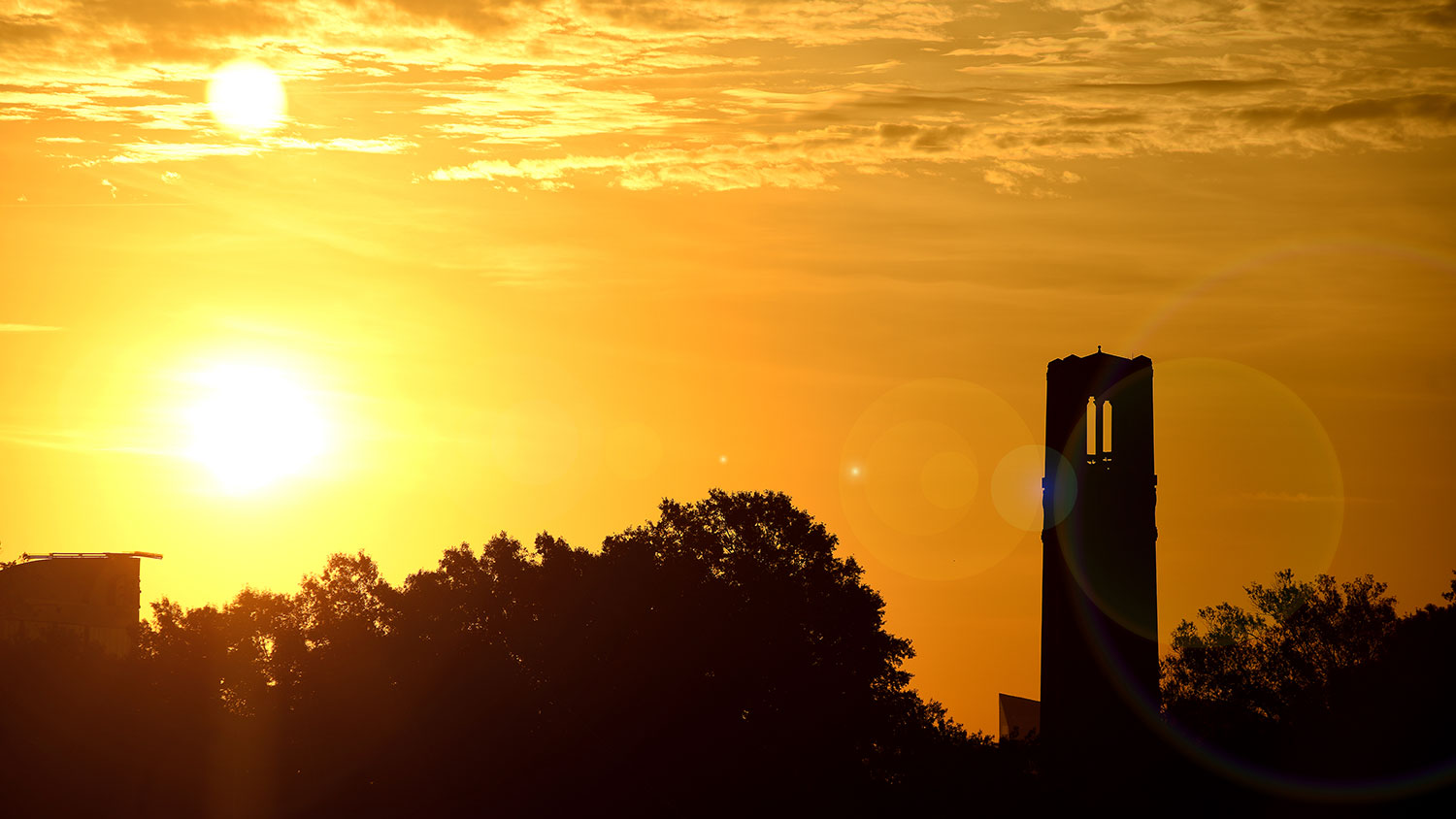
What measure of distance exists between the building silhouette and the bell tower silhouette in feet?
244

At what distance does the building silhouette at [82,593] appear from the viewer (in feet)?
324

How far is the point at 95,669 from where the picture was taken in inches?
2211

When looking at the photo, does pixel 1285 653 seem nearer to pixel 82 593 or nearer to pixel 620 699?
pixel 620 699

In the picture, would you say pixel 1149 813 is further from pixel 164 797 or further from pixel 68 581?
pixel 68 581

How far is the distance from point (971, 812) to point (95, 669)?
35393mm

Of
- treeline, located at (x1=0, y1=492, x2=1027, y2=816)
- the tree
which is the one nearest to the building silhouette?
treeline, located at (x1=0, y1=492, x2=1027, y2=816)

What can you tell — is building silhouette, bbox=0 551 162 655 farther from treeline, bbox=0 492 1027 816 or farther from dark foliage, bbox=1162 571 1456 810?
dark foliage, bbox=1162 571 1456 810

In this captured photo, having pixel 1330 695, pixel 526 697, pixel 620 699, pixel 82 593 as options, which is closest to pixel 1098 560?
pixel 1330 695

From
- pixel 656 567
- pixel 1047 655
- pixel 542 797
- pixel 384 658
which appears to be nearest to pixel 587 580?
pixel 656 567

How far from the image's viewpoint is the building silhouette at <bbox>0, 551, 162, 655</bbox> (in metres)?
98.8

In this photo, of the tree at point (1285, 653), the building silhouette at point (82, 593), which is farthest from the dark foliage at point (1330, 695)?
the building silhouette at point (82, 593)

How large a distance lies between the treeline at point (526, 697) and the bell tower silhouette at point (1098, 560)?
272cm

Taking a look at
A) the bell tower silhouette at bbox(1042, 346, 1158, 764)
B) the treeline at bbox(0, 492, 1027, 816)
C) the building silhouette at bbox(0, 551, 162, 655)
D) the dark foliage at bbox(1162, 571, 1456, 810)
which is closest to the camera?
the dark foliage at bbox(1162, 571, 1456, 810)

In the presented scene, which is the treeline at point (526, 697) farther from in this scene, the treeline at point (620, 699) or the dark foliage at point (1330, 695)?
the dark foliage at point (1330, 695)
